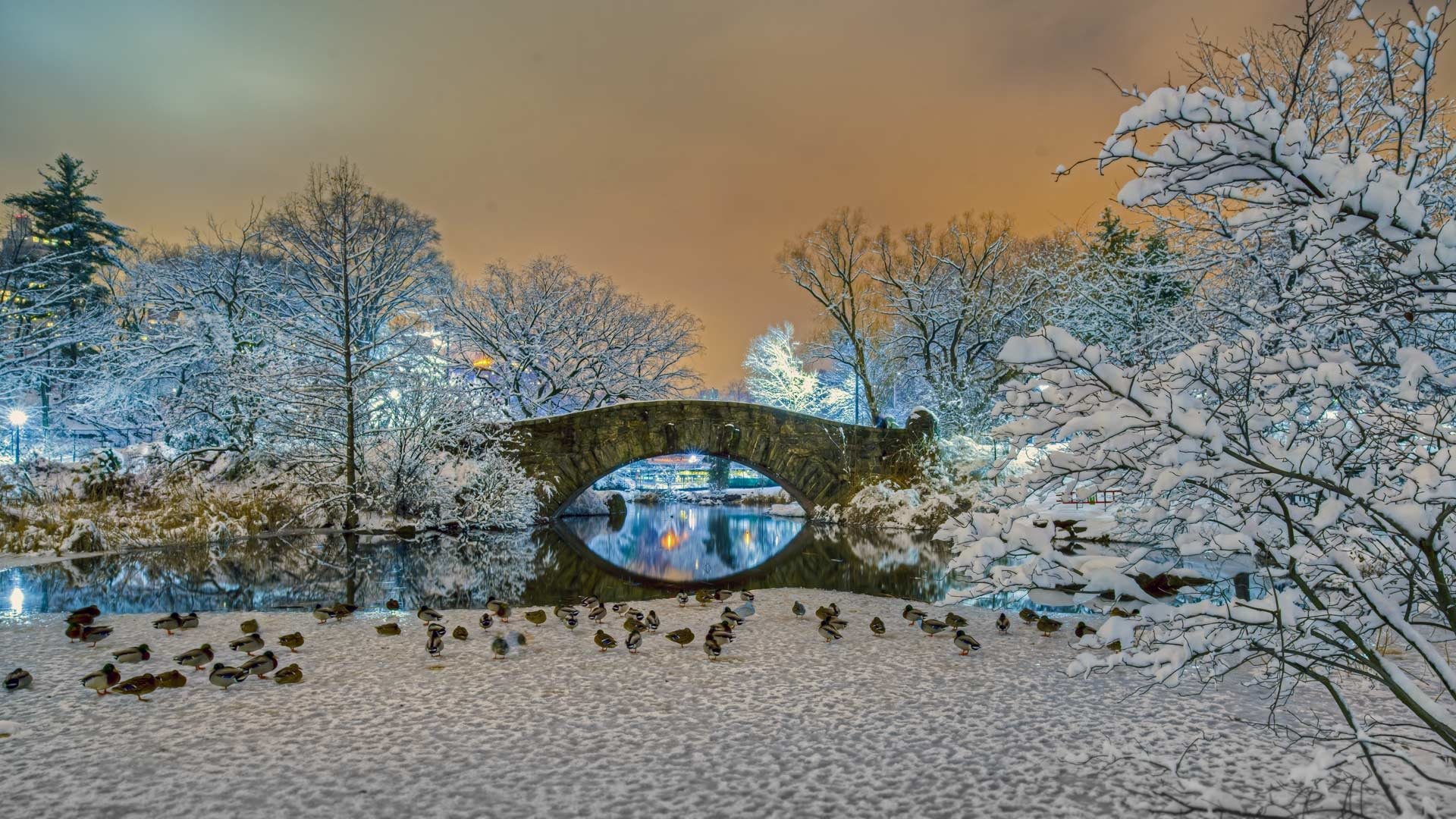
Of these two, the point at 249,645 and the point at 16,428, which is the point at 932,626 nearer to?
the point at 249,645

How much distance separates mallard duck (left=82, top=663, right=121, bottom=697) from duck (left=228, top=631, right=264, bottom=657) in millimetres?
932

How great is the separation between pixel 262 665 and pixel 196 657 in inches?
21.7

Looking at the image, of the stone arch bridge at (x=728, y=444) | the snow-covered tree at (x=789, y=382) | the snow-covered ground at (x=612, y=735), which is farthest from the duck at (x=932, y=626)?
the snow-covered tree at (x=789, y=382)

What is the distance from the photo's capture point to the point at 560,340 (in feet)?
86.0

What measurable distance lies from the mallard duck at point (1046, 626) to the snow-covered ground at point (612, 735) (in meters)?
0.37

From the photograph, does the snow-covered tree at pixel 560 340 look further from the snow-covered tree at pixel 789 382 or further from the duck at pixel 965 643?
the duck at pixel 965 643

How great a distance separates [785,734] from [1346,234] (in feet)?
10.4

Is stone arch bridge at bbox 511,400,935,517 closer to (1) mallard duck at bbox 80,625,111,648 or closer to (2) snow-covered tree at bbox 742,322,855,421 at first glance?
(1) mallard duck at bbox 80,625,111,648

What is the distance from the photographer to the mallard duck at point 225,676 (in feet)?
14.9

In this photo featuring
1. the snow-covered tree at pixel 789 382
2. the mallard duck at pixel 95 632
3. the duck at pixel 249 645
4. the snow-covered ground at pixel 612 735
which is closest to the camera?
the snow-covered ground at pixel 612 735

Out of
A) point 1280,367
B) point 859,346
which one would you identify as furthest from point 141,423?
point 1280,367

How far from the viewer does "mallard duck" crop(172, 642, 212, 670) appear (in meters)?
4.85

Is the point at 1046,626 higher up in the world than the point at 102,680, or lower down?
lower down

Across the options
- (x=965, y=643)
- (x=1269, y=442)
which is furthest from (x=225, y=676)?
(x=1269, y=442)
